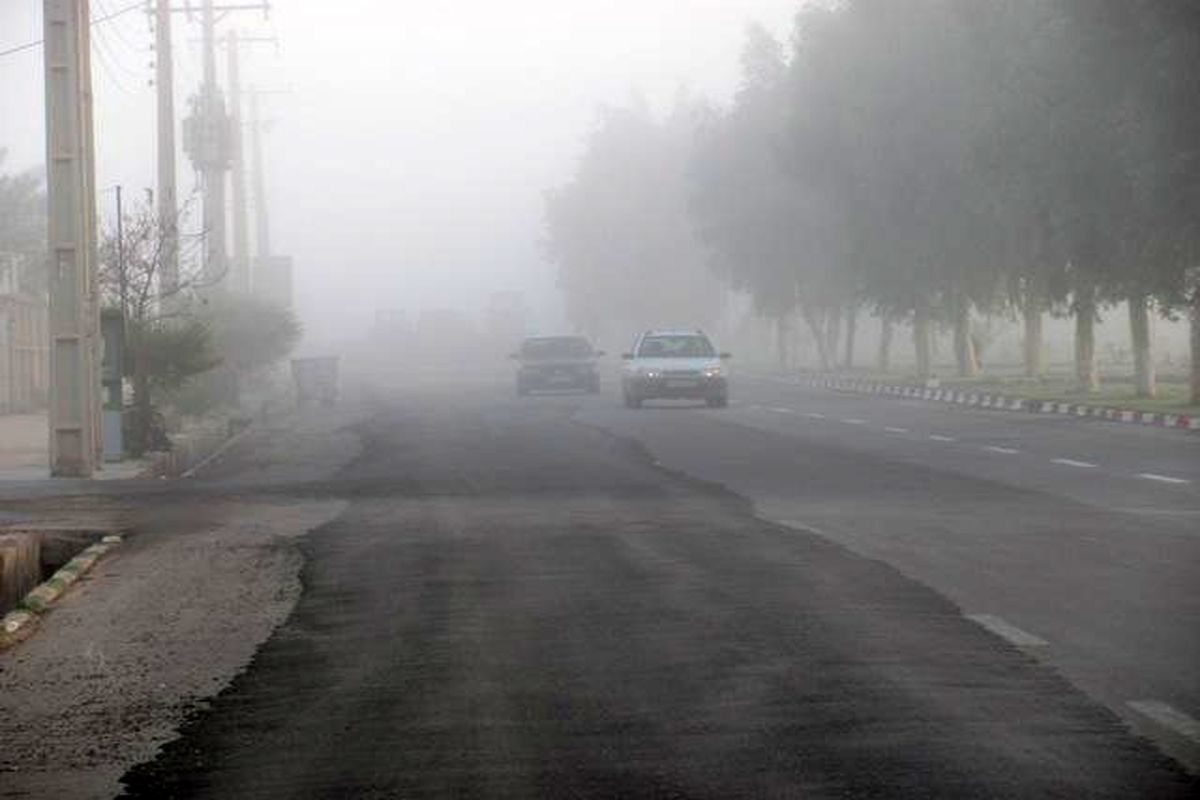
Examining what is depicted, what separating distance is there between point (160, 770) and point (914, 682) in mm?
3175

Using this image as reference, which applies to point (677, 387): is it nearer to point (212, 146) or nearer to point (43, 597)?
point (212, 146)

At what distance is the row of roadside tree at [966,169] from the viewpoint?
36.4m

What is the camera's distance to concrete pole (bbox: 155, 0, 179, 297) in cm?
3981

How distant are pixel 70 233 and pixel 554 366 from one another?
33051mm

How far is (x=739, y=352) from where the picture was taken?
12494cm

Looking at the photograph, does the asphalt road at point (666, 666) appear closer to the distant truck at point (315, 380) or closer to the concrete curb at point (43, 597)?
the concrete curb at point (43, 597)

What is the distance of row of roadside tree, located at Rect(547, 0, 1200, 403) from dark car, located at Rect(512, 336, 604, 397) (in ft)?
25.3

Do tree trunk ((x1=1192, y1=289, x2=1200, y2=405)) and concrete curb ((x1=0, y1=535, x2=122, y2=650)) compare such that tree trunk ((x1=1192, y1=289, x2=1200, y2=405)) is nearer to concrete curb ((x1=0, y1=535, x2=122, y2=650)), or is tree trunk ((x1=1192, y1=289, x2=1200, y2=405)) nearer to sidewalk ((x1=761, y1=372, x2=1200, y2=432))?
sidewalk ((x1=761, y1=372, x2=1200, y2=432))

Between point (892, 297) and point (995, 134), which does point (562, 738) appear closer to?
point (995, 134)

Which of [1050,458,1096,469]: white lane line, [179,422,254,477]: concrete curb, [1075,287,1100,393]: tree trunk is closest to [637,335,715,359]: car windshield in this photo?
[1075,287,1100,393]: tree trunk

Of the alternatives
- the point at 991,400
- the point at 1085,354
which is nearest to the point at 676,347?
the point at 991,400

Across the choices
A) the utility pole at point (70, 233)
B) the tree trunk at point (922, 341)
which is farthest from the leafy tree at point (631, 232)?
the utility pole at point (70, 233)

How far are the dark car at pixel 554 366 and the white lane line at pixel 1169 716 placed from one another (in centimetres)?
5130

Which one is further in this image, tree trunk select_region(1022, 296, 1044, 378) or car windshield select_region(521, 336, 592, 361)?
car windshield select_region(521, 336, 592, 361)
